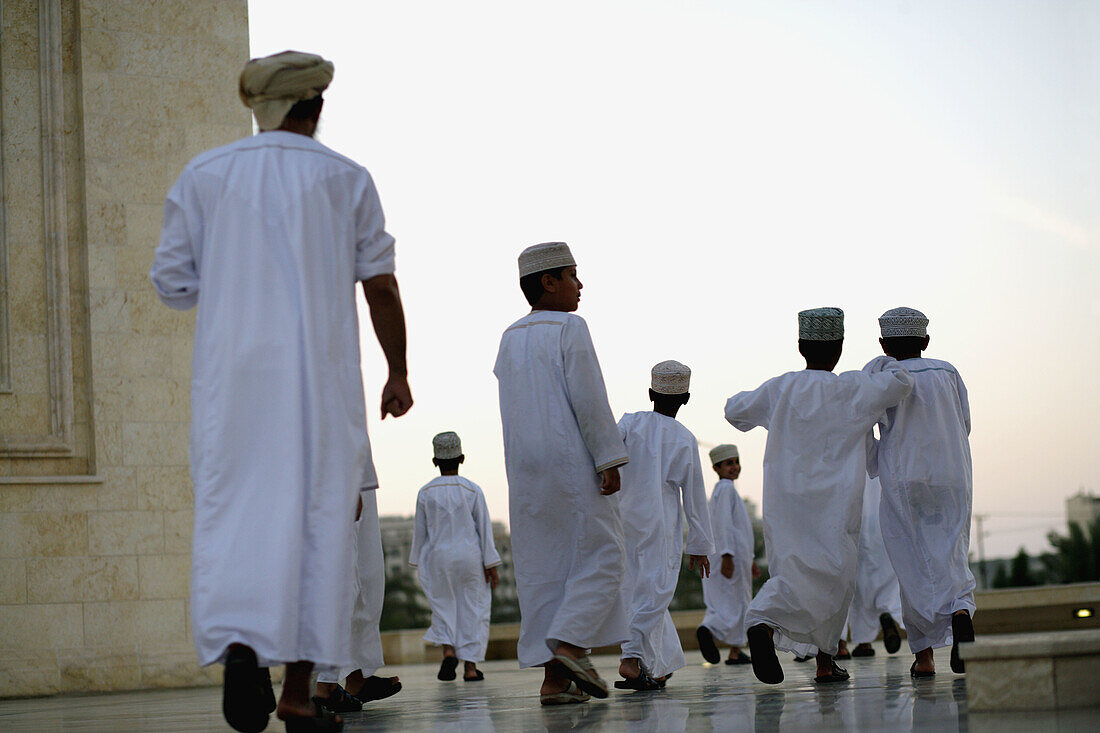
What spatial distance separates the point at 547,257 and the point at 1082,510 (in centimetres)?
3504

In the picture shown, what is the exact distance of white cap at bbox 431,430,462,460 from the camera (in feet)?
36.7

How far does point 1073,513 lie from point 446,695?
33866mm

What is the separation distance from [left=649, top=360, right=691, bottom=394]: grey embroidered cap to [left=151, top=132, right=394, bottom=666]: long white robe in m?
3.92

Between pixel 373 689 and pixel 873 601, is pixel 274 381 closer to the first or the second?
pixel 373 689

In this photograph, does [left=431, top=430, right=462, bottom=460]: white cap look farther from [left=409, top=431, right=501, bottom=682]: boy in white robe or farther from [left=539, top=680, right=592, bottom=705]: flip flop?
[left=539, top=680, right=592, bottom=705]: flip flop

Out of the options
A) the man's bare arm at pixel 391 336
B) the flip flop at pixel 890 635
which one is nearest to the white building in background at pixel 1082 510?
the flip flop at pixel 890 635

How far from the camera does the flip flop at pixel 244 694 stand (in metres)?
3.44

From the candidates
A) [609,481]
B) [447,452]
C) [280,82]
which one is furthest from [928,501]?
[447,452]

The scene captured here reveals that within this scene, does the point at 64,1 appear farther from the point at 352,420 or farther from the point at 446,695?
the point at 352,420

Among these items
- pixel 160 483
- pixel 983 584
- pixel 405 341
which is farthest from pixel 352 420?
pixel 983 584

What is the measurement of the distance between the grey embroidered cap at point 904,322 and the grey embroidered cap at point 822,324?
21.5 inches

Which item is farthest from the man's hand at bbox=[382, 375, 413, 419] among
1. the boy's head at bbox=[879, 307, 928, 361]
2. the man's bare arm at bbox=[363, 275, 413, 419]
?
the boy's head at bbox=[879, 307, 928, 361]

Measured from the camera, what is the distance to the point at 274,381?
3820 millimetres

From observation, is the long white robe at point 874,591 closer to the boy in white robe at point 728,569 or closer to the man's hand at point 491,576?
the boy in white robe at point 728,569
